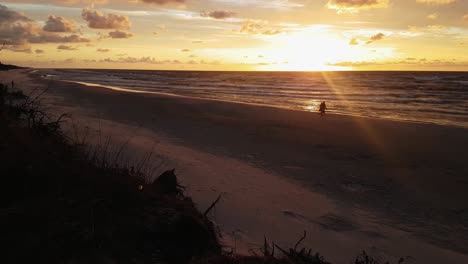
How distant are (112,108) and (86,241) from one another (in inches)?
696

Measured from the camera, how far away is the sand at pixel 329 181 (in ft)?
17.2

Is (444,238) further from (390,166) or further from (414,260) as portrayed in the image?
(390,166)

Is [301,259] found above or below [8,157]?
below

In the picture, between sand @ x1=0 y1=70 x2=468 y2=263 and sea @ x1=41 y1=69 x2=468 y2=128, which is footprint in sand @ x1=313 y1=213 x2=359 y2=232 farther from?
sea @ x1=41 y1=69 x2=468 y2=128

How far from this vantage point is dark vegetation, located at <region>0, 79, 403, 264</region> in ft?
9.89

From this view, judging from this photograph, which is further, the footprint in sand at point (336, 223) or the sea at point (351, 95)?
the sea at point (351, 95)

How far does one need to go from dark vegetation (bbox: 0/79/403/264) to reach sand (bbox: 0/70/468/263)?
2.47ft

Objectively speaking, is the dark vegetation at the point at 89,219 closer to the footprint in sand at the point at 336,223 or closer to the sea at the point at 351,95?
the footprint in sand at the point at 336,223

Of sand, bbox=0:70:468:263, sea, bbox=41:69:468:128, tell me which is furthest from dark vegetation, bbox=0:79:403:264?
sea, bbox=41:69:468:128

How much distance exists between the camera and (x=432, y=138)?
13469 millimetres

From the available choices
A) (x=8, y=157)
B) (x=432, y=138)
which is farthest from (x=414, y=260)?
(x=432, y=138)

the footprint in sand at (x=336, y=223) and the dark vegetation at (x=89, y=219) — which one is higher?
the dark vegetation at (x=89, y=219)

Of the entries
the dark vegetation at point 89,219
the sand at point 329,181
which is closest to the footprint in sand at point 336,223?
the sand at point 329,181

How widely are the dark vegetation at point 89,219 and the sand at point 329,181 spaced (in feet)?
2.47
